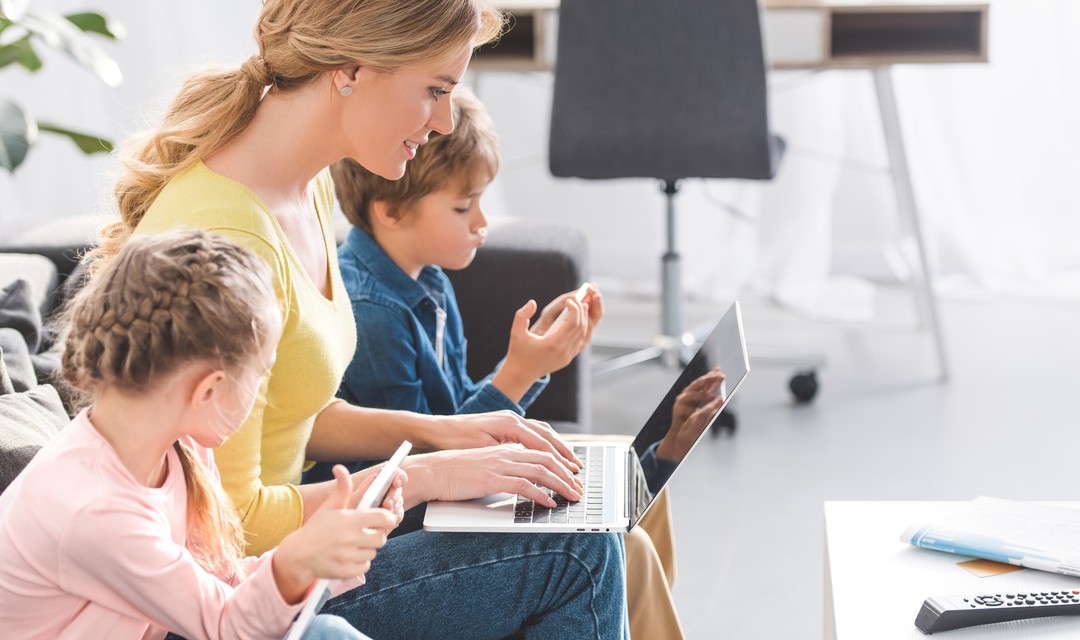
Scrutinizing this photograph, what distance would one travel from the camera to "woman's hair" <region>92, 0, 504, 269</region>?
1218 mm

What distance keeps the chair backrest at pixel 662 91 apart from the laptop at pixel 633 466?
3.55 ft

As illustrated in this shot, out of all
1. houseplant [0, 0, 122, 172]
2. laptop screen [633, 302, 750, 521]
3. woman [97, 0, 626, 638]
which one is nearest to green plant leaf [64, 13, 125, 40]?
houseplant [0, 0, 122, 172]

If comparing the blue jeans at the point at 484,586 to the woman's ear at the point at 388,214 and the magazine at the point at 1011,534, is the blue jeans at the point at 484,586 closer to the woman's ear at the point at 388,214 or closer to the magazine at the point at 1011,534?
the magazine at the point at 1011,534

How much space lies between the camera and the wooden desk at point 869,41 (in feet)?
8.53

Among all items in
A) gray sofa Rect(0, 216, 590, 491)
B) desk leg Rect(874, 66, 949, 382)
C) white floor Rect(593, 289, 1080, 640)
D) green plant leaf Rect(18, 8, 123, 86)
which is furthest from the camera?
desk leg Rect(874, 66, 949, 382)

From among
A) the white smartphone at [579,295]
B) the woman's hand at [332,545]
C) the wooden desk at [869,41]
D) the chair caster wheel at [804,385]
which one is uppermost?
the woman's hand at [332,545]

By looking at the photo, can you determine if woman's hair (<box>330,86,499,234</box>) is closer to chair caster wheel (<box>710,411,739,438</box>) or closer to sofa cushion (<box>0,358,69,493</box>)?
sofa cushion (<box>0,358,69,493</box>)

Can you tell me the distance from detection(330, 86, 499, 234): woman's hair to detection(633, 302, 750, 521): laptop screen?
38cm

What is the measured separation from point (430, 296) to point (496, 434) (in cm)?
29

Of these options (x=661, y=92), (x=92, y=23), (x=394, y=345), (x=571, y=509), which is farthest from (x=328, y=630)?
(x=92, y=23)

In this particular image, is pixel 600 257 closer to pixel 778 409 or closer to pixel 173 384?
pixel 778 409

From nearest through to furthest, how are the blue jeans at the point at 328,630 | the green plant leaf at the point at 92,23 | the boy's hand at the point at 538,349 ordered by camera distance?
the blue jeans at the point at 328,630, the boy's hand at the point at 538,349, the green plant leaf at the point at 92,23

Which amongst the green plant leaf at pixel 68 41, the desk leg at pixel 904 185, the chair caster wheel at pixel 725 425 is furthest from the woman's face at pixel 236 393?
the desk leg at pixel 904 185

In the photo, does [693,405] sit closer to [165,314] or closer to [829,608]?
[829,608]
